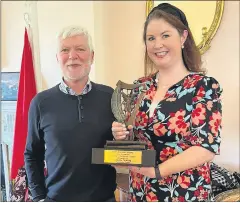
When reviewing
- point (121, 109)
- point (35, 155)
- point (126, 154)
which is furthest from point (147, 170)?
point (35, 155)

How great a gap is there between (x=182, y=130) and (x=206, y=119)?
0.26ft

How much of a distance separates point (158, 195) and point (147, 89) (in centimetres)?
36

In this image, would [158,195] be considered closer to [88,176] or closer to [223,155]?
[88,176]

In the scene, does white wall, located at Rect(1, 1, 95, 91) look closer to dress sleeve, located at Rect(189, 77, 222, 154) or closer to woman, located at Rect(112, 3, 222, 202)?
woman, located at Rect(112, 3, 222, 202)

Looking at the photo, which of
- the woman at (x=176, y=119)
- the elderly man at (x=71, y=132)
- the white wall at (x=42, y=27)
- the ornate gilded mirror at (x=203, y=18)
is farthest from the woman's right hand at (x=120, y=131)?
the ornate gilded mirror at (x=203, y=18)

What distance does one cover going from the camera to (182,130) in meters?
0.85

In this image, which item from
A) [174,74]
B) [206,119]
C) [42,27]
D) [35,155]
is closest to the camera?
[206,119]

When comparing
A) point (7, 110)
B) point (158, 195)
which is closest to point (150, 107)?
point (158, 195)

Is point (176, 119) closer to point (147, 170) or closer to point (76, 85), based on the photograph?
point (147, 170)

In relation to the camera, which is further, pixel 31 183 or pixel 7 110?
pixel 7 110

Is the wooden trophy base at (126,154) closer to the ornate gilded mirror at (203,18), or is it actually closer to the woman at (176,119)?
the woman at (176,119)

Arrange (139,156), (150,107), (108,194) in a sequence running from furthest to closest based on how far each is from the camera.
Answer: (108,194)
(150,107)
(139,156)

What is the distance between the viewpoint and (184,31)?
0.91 metres

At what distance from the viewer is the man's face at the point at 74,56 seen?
3.26ft
